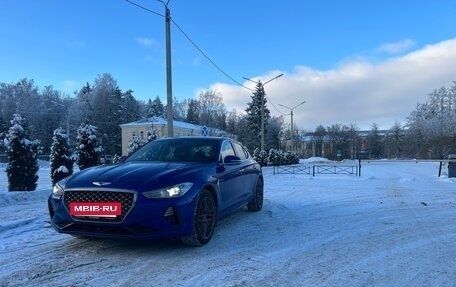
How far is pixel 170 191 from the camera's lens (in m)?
5.55

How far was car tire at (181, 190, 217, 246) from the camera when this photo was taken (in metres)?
5.84

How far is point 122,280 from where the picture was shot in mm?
4602

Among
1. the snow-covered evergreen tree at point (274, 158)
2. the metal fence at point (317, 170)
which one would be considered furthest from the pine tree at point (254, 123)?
the metal fence at point (317, 170)

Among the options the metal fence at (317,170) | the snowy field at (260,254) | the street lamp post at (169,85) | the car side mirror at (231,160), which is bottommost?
the snowy field at (260,254)

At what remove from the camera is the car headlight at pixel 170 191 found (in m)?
5.41

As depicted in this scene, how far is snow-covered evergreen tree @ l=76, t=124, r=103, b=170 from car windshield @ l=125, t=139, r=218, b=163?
9.34 m

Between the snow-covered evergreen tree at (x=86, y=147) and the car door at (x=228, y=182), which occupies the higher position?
the snow-covered evergreen tree at (x=86, y=147)

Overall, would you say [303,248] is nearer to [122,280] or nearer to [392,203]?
[122,280]

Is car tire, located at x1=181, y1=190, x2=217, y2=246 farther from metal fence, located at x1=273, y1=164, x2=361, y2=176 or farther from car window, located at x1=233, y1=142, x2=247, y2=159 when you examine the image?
metal fence, located at x1=273, y1=164, x2=361, y2=176

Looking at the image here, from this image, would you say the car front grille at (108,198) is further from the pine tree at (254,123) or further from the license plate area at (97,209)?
the pine tree at (254,123)

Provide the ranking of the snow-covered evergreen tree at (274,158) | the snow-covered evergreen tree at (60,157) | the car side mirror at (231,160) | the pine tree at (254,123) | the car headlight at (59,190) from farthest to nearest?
the pine tree at (254,123) < the snow-covered evergreen tree at (274,158) < the snow-covered evergreen tree at (60,157) < the car side mirror at (231,160) < the car headlight at (59,190)

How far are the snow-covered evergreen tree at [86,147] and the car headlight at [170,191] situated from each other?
11658mm

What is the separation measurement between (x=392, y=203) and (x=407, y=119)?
86.8 m

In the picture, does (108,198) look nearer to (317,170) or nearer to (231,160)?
(231,160)
